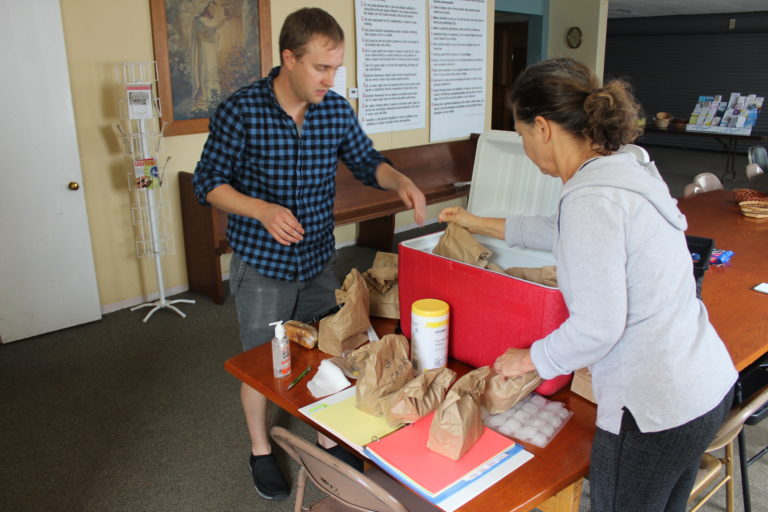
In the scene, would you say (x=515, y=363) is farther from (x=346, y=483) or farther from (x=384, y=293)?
(x=384, y=293)

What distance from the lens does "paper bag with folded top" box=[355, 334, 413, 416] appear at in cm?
145

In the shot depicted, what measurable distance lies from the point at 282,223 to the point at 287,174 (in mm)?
373

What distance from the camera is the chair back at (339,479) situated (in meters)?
1.21

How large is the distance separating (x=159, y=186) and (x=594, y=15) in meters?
6.47

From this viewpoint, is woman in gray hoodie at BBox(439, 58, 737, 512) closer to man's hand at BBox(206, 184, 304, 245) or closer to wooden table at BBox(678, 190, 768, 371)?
wooden table at BBox(678, 190, 768, 371)

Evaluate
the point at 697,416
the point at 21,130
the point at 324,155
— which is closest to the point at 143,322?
the point at 21,130

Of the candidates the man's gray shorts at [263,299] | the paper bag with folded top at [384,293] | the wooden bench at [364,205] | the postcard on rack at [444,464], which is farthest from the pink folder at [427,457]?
the wooden bench at [364,205]

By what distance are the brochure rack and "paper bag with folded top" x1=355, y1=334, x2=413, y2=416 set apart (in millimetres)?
2703

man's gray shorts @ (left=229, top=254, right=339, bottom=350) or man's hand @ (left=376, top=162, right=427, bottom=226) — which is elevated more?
man's hand @ (left=376, top=162, right=427, bottom=226)

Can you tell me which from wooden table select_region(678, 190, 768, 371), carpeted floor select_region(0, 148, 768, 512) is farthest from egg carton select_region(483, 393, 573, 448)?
carpeted floor select_region(0, 148, 768, 512)

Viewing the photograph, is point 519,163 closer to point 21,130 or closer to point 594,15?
point 21,130

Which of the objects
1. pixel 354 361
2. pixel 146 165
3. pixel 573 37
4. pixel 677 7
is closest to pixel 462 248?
pixel 354 361

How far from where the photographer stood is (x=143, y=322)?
13.0ft

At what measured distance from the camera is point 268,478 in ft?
7.70
